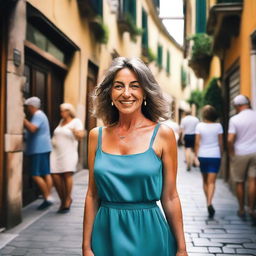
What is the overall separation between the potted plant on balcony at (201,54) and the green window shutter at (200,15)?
2.36 feet

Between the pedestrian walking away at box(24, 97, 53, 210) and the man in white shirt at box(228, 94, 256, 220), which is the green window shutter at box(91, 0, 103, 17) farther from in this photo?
the man in white shirt at box(228, 94, 256, 220)

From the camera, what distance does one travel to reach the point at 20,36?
518 cm

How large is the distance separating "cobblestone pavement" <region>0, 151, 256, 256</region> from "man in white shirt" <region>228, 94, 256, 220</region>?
42 cm

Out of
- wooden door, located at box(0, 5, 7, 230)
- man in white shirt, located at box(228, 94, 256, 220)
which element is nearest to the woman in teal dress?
wooden door, located at box(0, 5, 7, 230)

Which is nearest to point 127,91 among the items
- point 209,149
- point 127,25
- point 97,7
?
point 209,149

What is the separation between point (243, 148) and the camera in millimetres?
5828

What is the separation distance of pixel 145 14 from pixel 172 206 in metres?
17.2

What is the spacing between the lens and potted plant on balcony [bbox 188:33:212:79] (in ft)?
38.3

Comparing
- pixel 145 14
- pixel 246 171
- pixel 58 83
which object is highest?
pixel 145 14

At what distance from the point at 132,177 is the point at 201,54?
1087 centimetres

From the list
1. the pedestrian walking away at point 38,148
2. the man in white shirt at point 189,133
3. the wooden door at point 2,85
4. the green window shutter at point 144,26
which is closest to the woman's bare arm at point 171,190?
the wooden door at point 2,85

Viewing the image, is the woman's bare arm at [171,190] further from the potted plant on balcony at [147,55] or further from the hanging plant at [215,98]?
the potted plant on balcony at [147,55]

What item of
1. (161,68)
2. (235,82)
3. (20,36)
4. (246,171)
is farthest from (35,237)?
(161,68)

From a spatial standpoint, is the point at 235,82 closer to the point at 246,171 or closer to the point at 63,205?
the point at 246,171
